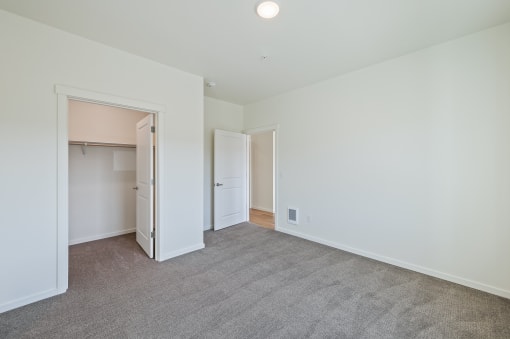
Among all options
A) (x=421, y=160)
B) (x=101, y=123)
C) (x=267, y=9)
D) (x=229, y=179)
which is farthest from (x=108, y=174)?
(x=421, y=160)

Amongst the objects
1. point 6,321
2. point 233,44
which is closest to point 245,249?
point 6,321

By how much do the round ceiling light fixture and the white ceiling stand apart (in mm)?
54

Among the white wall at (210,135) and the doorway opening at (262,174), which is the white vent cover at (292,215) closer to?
the white wall at (210,135)

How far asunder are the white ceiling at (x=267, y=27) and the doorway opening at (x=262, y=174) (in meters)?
3.32

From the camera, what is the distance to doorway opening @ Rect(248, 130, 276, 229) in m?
6.29

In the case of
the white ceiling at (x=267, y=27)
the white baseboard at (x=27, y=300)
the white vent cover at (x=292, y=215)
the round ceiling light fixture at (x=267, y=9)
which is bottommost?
the white baseboard at (x=27, y=300)

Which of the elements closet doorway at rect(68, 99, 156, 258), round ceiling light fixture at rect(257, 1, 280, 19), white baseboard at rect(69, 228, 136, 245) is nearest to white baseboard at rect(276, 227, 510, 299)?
closet doorway at rect(68, 99, 156, 258)

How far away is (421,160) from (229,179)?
329 cm

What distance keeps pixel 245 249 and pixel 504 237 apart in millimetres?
2957

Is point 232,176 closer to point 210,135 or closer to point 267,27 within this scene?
point 210,135

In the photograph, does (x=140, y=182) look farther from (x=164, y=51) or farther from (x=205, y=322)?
(x=205, y=322)

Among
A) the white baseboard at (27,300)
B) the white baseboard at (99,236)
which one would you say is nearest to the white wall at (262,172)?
the white baseboard at (99,236)

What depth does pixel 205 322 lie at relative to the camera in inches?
73.4

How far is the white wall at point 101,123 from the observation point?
356cm
